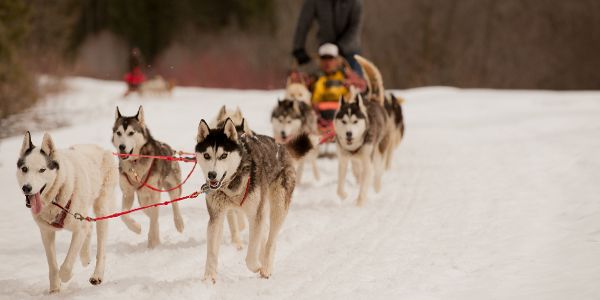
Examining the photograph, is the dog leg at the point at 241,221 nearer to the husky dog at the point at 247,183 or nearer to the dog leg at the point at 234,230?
the dog leg at the point at 234,230

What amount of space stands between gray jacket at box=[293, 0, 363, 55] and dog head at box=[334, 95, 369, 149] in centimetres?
182

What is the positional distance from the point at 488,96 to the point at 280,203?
36.9 ft

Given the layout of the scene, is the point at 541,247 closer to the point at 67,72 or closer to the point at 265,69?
the point at 67,72

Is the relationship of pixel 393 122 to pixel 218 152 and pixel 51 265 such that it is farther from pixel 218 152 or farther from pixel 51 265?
pixel 51 265

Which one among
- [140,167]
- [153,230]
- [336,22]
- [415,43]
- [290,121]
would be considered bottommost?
[153,230]

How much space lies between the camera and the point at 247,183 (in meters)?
3.44

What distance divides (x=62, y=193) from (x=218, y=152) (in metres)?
0.95

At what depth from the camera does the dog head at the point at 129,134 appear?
4074 millimetres

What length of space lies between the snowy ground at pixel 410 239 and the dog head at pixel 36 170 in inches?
24.2

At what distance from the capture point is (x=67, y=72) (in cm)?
1627

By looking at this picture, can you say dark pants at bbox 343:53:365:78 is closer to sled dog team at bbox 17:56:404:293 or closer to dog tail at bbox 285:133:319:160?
sled dog team at bbox 17:56:404:293

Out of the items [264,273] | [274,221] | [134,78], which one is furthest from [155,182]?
[134,78]

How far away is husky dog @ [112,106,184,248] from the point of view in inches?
161

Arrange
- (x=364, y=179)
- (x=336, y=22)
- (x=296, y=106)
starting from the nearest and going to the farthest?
(x=364, y=179) < (x=296, y=106) < (x=336, y=22)
